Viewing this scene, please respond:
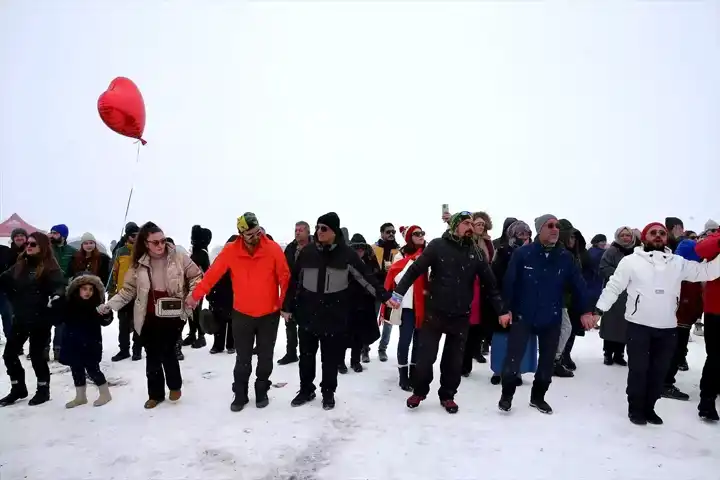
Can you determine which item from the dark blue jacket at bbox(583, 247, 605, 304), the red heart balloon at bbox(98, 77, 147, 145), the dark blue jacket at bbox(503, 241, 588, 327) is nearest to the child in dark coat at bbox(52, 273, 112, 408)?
the red heart balloon at bbox(98, 77, 147, 145)

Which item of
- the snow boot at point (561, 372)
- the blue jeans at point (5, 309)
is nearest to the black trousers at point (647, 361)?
the snow boot at point (561, 372)

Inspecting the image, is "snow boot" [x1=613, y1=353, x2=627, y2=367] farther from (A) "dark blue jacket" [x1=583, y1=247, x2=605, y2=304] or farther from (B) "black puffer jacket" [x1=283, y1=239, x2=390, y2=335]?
(B) "black puffer jacket" [x1=283, y1=239, x2=390, y2=335]

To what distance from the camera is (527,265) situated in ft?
16.7

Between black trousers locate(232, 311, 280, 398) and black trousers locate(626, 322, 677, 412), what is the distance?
162 inches

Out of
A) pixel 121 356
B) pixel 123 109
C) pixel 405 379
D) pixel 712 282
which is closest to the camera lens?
pixel 712 282

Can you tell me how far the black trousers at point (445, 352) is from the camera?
513cm

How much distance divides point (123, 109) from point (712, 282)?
899 centimetres

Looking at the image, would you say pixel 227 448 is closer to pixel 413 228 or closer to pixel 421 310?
pixel 421 310

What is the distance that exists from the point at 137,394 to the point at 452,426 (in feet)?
13.2

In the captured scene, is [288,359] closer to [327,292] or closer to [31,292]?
[327,292]

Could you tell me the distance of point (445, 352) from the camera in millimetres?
5266

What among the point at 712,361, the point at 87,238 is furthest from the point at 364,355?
the point at 87,238

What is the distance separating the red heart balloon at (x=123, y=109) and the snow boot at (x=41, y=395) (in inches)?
177

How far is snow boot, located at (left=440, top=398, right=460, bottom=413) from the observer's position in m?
5.12
